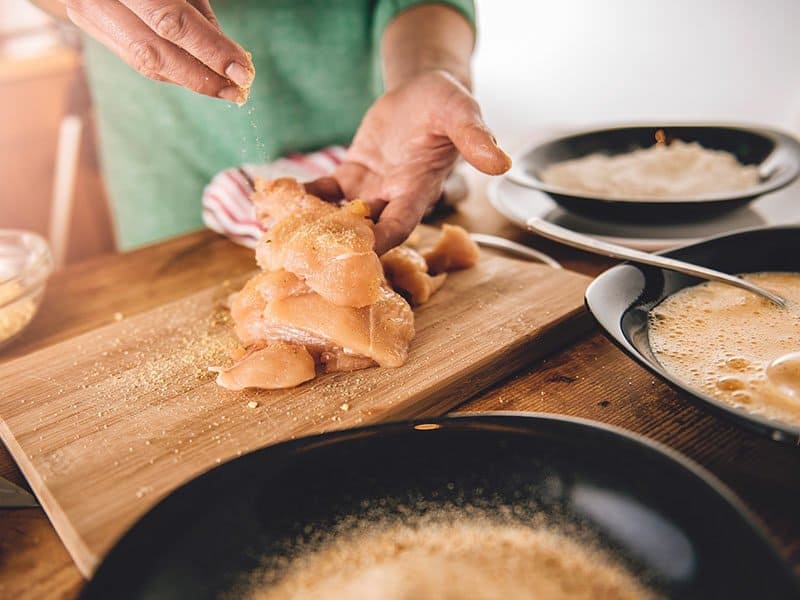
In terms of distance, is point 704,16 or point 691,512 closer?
point 691,512

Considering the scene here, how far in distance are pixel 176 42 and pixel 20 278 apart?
0.61 metres

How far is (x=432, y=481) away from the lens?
30.6 inches

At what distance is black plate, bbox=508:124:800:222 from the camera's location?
5.16 ft

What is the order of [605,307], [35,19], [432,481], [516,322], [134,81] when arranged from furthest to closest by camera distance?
1. [35,19]
2. [134,81]
3. [516,322]
4. [605,307]
5. [432,481]

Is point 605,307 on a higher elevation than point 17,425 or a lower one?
higher

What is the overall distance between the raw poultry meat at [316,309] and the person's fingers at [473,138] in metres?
0.23

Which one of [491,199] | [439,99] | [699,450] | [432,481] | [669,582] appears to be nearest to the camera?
[669,582]

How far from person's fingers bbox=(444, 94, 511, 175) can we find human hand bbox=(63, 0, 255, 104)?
0.38 m

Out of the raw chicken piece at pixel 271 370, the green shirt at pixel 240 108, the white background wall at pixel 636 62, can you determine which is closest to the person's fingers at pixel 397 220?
the raw chicken piece at pixel 271 370

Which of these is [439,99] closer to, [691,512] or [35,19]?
[691,512]

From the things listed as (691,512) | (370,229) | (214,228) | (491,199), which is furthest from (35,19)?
(691,512)

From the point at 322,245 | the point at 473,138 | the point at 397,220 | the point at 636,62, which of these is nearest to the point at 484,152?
the point at 473,138

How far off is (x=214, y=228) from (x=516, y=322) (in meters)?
1.00

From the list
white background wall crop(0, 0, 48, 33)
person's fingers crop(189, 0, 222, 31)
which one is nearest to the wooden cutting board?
person's fingers crop(189, 0, 222, 31)
